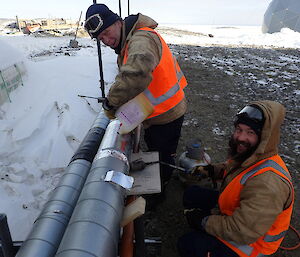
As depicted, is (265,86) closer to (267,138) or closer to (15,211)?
(267,138)

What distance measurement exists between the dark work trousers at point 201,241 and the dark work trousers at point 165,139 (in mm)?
633

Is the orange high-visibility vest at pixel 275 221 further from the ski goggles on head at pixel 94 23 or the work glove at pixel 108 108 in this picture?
the ski goggles on head at pixel 94 23

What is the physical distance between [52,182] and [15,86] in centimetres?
280

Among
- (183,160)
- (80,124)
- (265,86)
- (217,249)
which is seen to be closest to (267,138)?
(217,249)

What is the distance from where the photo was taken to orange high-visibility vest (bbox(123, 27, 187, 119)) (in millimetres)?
2498

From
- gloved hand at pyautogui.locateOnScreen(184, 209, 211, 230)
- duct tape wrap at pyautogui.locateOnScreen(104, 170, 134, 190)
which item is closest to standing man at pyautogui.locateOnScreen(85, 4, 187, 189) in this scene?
duct tape wrap at pyautogui.locateOnScreen(104, 170, 134, 190)

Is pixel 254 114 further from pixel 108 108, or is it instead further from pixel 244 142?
pixel 108 108

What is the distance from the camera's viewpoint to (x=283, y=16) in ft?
100

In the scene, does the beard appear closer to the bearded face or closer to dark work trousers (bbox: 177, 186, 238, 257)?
the bearded face

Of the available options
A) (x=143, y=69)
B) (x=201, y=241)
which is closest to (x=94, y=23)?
(x=143, y=69)

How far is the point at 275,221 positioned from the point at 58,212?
1.68m

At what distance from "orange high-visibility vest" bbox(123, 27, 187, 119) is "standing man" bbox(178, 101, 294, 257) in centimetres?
86

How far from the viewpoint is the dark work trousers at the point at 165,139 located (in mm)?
3018

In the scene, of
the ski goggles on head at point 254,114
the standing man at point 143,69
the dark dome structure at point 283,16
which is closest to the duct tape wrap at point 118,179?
the standing man at point 143,69
